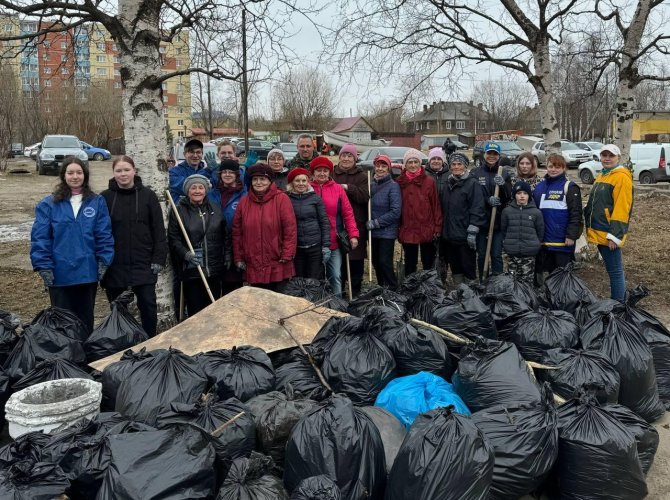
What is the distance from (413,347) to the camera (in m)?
3.46

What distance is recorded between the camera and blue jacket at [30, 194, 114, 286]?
4.06 m

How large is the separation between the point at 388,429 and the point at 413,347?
28.6 inches

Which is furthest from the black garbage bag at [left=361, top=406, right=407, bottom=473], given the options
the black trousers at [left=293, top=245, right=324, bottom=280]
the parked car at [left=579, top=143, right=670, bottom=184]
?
the parked car at [left=579, top=143, right=670, bottom=184]

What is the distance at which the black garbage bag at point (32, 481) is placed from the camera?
2.12 meters

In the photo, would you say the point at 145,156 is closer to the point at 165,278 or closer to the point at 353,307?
the point at 165,278

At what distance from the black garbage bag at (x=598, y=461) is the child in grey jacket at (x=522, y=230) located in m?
2.63

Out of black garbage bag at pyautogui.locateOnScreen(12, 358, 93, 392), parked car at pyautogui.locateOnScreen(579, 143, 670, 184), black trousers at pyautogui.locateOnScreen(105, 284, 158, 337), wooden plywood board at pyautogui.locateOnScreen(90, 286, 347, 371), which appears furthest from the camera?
parked car at pyautogui.locateOnScreen(579, 143, 670, 184)

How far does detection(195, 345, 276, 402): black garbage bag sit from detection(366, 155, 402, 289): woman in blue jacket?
102 inches

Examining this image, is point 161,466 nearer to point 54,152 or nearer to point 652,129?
point 54,152

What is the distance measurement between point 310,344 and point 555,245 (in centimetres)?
274

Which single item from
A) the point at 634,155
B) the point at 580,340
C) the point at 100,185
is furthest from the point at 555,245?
the point at 100,185

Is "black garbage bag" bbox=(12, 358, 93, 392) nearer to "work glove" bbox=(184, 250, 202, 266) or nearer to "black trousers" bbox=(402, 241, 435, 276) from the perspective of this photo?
"work glove" bbox=(184, 250, 202, 266)

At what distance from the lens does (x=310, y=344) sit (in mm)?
3803

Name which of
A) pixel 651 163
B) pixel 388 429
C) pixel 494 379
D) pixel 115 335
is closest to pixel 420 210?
pixel 494 379
